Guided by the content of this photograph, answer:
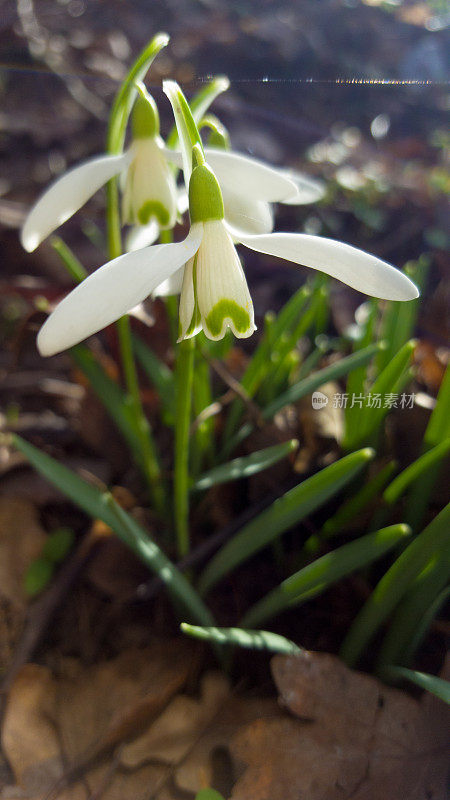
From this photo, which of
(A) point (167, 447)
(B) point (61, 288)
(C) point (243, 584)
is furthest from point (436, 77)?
(C) point (243, 584)

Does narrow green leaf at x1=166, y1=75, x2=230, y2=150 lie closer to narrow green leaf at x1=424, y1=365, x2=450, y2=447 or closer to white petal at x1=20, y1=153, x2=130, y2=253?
white petal at x1=20, y1=153, x2=130, y2=253

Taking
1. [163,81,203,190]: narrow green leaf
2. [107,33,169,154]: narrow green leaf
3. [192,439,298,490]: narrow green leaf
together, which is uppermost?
[107,33,169,154]: narrow green leaf

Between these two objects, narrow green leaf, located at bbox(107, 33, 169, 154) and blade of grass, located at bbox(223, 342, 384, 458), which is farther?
blade of grass, located at bbox(223, 342, 384, 458)

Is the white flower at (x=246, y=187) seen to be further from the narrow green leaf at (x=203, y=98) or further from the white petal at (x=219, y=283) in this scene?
the white petal at (x=219, y=283)

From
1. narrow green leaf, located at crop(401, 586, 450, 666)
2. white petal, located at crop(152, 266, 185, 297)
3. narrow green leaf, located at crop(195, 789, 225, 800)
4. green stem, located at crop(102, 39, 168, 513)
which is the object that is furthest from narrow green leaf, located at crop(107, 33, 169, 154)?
narrow green leaf, located at crop(195, 789, 225, 800)

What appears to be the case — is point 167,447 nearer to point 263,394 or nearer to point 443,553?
point 263,394
